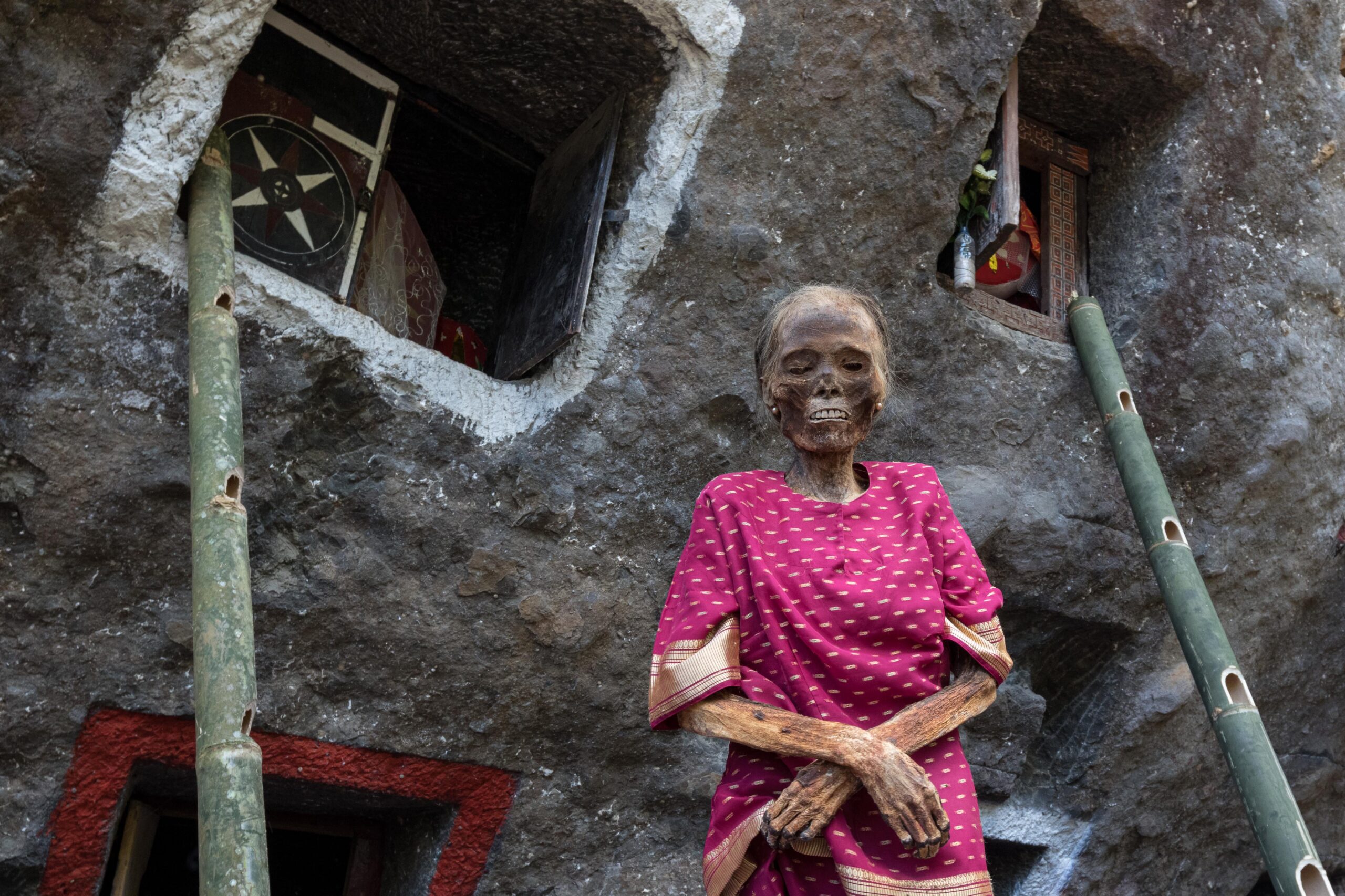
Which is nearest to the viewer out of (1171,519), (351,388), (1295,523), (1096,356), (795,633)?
A: (795,633)

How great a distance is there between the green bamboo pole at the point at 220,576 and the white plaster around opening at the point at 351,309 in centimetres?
12

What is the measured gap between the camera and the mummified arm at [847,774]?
199cm

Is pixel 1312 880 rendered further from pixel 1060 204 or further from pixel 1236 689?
pixel 1060 204

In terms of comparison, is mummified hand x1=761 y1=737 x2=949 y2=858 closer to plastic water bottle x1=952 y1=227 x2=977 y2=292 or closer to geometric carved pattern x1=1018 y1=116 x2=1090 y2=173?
plastic water bottle x1=952 y1=227 x2=977 y2=292

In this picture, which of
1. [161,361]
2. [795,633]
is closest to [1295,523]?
[795,633]

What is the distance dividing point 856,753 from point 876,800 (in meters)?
0.07

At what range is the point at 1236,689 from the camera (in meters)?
3.34

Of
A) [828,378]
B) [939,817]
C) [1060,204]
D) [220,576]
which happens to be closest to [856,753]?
[939,817]

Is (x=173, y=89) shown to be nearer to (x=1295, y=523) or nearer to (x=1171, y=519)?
(x=1171, y=519)

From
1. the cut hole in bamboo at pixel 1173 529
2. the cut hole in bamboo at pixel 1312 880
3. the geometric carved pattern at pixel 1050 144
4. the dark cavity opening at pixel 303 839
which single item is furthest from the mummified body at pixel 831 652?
the geometric carved pattern at pixel 1050 144

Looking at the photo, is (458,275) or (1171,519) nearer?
(1171,519)

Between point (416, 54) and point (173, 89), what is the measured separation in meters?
0.96

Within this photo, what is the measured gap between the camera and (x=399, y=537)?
322cm

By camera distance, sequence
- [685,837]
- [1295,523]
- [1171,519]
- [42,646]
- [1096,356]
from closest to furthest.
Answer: [42,646]
[685,837]
[1171,519]
[1096,356]
[1295,523]
